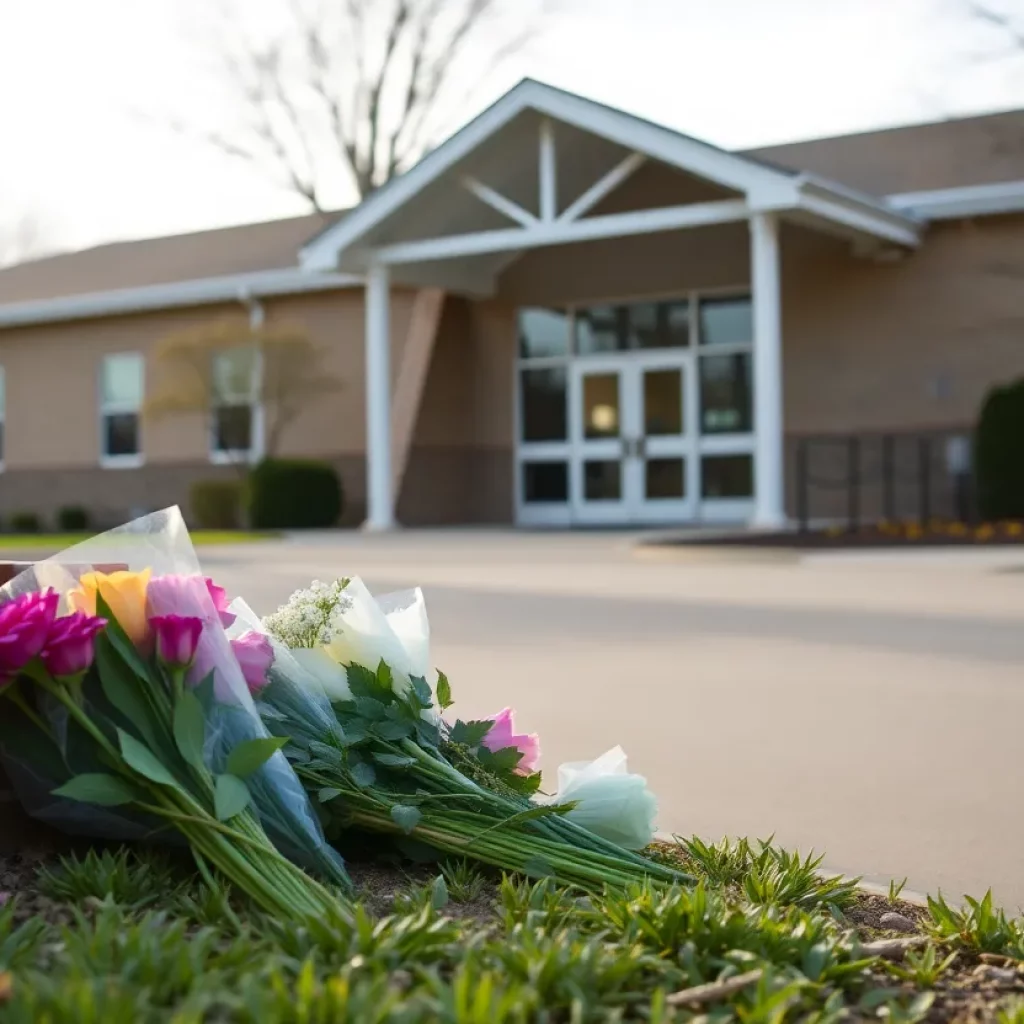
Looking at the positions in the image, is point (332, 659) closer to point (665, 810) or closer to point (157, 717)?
point (157, 717)

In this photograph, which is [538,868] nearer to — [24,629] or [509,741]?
[509,741]

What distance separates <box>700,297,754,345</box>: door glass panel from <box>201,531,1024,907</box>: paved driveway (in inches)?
307

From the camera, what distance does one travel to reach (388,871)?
2.96m

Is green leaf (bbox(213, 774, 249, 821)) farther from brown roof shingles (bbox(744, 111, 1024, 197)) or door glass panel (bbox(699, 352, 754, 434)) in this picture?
door glass panel (bbox(699, 352, 754, 434))

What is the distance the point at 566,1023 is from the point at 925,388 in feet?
57.6

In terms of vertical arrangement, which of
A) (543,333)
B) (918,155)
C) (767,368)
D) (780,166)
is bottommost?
(767,368)

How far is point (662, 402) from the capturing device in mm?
21062

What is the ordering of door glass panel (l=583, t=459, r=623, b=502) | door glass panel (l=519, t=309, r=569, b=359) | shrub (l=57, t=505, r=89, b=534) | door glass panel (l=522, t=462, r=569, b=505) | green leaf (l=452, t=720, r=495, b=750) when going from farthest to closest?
1. shrub (l=57, t=505, r=89, b=534)
2. door glass panel (l=519, t=309, r=569, b=359)
3. door glass panel (l=522, t=462, r=569, b=505)
4. door glass panel (l=583, t=459, r=623, b=502)
5. green leaf (l=452, t=720, r=495, b=750)

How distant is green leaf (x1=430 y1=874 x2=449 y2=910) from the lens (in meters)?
2.55

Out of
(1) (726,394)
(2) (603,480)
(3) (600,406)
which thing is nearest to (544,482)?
(2) (603,480)

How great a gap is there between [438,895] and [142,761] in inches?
21.6

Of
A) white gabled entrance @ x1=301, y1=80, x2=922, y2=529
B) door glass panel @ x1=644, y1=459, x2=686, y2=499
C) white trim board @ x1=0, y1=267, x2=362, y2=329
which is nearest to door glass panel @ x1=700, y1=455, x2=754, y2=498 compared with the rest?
white gabled entrance @ x1=301, y1=80, x2=922, y2=529

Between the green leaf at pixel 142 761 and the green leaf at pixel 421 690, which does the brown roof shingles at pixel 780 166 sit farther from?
the green leaf at pixel 142 761

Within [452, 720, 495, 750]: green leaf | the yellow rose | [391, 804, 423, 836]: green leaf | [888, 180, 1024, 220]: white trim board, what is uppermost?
[888, 180, 1024, 220]: white trim board
